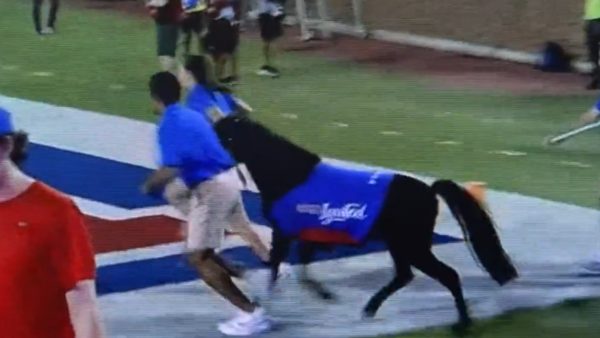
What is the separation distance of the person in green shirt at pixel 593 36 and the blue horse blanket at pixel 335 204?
4.51 m

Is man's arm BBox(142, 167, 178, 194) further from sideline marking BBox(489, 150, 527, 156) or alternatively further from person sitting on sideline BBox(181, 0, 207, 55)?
sideline marking BBox(489, 150, 527, 156)

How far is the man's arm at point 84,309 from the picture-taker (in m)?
2.91

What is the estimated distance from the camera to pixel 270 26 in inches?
385

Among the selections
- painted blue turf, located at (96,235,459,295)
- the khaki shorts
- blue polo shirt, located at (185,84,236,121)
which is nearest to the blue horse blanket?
the khaki shorts

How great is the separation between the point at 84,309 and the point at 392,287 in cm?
295

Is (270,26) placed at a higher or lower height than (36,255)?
lower

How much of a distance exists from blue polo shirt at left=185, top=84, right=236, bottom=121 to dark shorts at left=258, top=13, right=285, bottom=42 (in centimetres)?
382

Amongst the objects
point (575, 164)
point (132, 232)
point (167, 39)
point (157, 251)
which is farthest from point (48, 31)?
point (157, 251)

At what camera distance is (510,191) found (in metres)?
7.73

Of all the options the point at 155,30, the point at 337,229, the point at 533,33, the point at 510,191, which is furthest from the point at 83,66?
the point at 337,229

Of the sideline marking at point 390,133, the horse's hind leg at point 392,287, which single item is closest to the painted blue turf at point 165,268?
the horse's hind leg at point 392,287

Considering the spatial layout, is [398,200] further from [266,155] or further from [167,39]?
[167,39]

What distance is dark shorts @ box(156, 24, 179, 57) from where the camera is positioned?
29.5ft

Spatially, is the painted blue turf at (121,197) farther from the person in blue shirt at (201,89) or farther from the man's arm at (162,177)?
the person in blue shirt at (201,89)
